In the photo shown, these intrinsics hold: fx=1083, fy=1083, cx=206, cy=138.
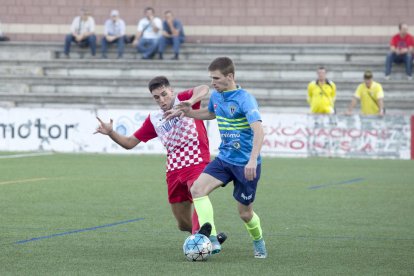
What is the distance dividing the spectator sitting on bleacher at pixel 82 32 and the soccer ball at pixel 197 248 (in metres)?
23.7

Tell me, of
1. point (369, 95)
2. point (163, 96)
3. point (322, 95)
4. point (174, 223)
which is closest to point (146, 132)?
point (163, 96)

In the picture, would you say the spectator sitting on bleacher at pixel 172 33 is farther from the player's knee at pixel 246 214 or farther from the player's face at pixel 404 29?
the player's knee at pixel 246 214

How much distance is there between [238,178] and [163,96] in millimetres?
1102

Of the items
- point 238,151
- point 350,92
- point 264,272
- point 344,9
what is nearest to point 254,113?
point 238,151

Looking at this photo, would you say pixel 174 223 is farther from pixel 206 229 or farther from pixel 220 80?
pixel 220 80

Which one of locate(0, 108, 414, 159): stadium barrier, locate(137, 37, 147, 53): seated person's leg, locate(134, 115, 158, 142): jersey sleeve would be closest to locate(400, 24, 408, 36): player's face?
locate(0, 108, 414, 159): stadium barrier

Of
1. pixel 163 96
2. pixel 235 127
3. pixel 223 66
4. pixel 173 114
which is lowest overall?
pixel 235 127

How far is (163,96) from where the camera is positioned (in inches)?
377

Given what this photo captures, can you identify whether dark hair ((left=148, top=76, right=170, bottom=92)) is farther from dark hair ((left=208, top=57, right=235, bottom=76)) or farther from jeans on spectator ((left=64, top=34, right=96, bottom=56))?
jeans on spectator ((left=64, top=34, right=96, bottom=56))

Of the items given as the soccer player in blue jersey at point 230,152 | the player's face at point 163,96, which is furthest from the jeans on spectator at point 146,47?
the soccer player in blue jersey at point 230,152

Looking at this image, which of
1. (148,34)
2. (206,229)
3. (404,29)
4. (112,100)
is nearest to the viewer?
(206,229)

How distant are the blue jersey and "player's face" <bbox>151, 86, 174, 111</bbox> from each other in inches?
25.6

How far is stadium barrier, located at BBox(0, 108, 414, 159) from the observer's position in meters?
24.9

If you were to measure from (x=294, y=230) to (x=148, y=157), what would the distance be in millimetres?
13473
